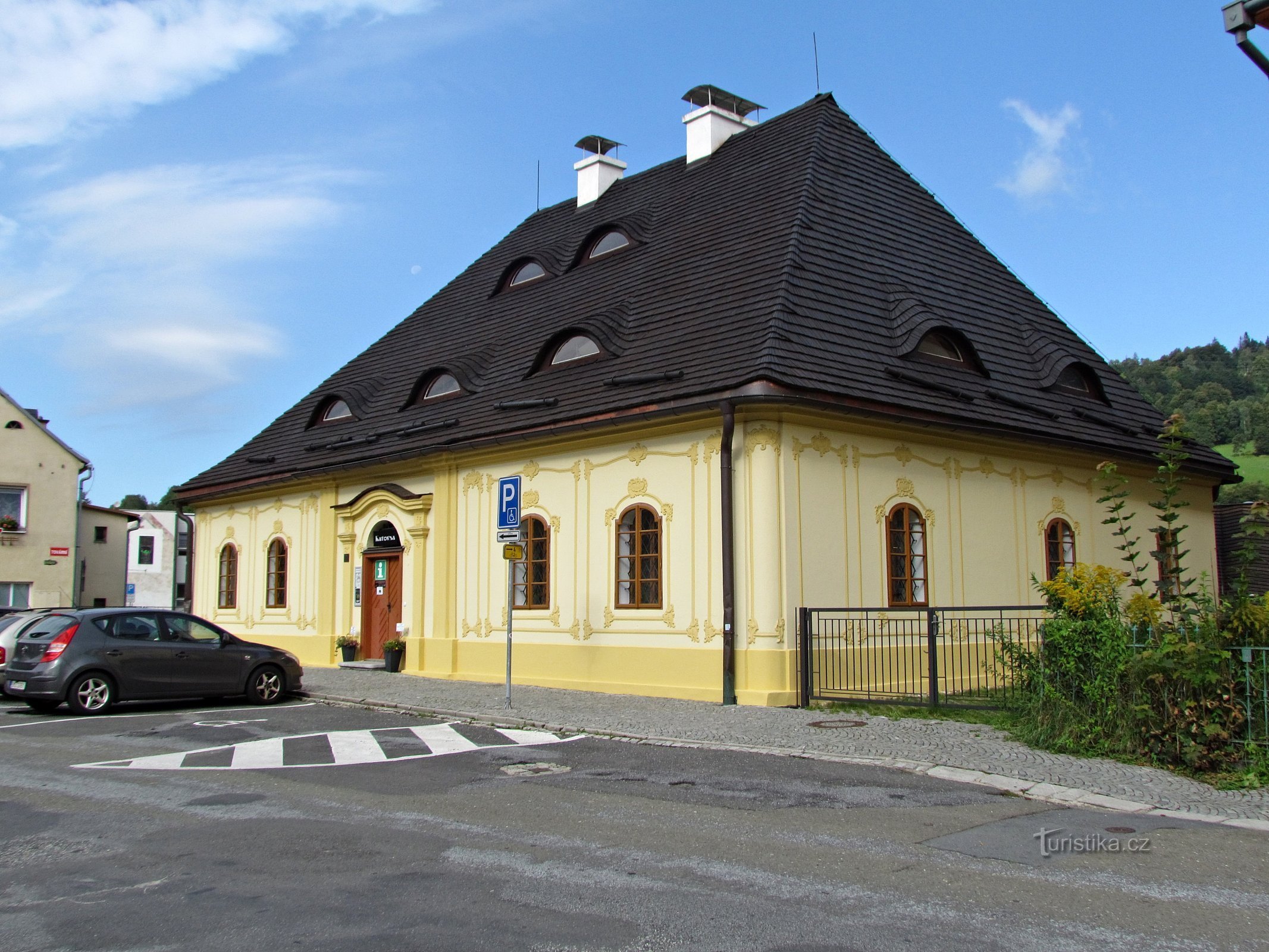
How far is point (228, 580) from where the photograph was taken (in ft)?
88.2

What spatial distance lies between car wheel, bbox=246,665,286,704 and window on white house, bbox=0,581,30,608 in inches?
1012

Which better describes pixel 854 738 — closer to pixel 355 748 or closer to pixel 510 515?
pixel 355 748

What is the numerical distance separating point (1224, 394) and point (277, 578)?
4263 cm

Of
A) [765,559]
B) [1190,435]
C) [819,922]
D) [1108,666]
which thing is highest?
[1190,435]

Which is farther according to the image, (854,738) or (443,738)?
(443,738)

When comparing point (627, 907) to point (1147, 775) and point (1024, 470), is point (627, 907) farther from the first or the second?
point (1024, 470)

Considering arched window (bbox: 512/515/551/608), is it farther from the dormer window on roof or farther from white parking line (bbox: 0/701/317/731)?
the dormer window on roof

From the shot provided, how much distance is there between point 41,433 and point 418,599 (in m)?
24.8

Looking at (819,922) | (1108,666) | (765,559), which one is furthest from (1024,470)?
(819,922)

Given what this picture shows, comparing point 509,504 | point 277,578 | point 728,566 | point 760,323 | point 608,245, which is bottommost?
point 728,566

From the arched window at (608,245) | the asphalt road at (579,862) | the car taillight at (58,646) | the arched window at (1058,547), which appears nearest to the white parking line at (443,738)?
the asphalt road at (579,862)

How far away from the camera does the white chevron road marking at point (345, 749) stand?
10.1m

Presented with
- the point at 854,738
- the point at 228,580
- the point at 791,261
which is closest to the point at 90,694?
the point at 854,738

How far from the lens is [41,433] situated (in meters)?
39.0
